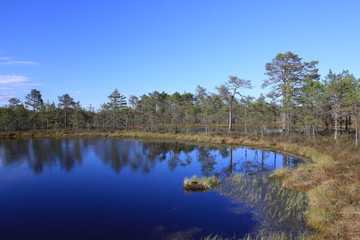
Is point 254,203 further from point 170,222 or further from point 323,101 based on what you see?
point 323,101

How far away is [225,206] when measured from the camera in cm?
1337

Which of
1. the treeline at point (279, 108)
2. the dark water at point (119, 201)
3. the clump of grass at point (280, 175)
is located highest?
the treeline at point (279, 108)

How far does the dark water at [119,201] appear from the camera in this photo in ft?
35.5

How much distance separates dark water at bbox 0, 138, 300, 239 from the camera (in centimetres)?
1081

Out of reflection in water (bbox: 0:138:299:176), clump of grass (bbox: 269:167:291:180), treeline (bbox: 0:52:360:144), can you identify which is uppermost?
treeline (bbox: 0:52:360:144)

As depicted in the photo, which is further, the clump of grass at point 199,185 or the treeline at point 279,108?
the treeline at point 279,108

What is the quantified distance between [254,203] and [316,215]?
3.59 m

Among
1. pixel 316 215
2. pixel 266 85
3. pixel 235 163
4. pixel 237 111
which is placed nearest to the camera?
pixel 316 215

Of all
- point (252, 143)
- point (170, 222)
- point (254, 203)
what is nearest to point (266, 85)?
point (252, 143)

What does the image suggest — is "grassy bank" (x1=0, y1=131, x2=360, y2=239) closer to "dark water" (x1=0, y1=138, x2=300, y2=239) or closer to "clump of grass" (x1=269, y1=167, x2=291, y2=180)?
"clump of grass" (x1=269, y1=167, x2=291, y2=180)

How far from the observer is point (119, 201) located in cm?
1478

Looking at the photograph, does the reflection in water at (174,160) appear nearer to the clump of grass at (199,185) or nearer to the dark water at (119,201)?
the dark water at (119,201)

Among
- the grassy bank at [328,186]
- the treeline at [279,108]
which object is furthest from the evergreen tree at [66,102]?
the grassy bank at [328,186]

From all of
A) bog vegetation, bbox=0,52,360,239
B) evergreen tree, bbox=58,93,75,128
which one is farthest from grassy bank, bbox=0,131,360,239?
evergreen tree, bbox=58,93,75,128
